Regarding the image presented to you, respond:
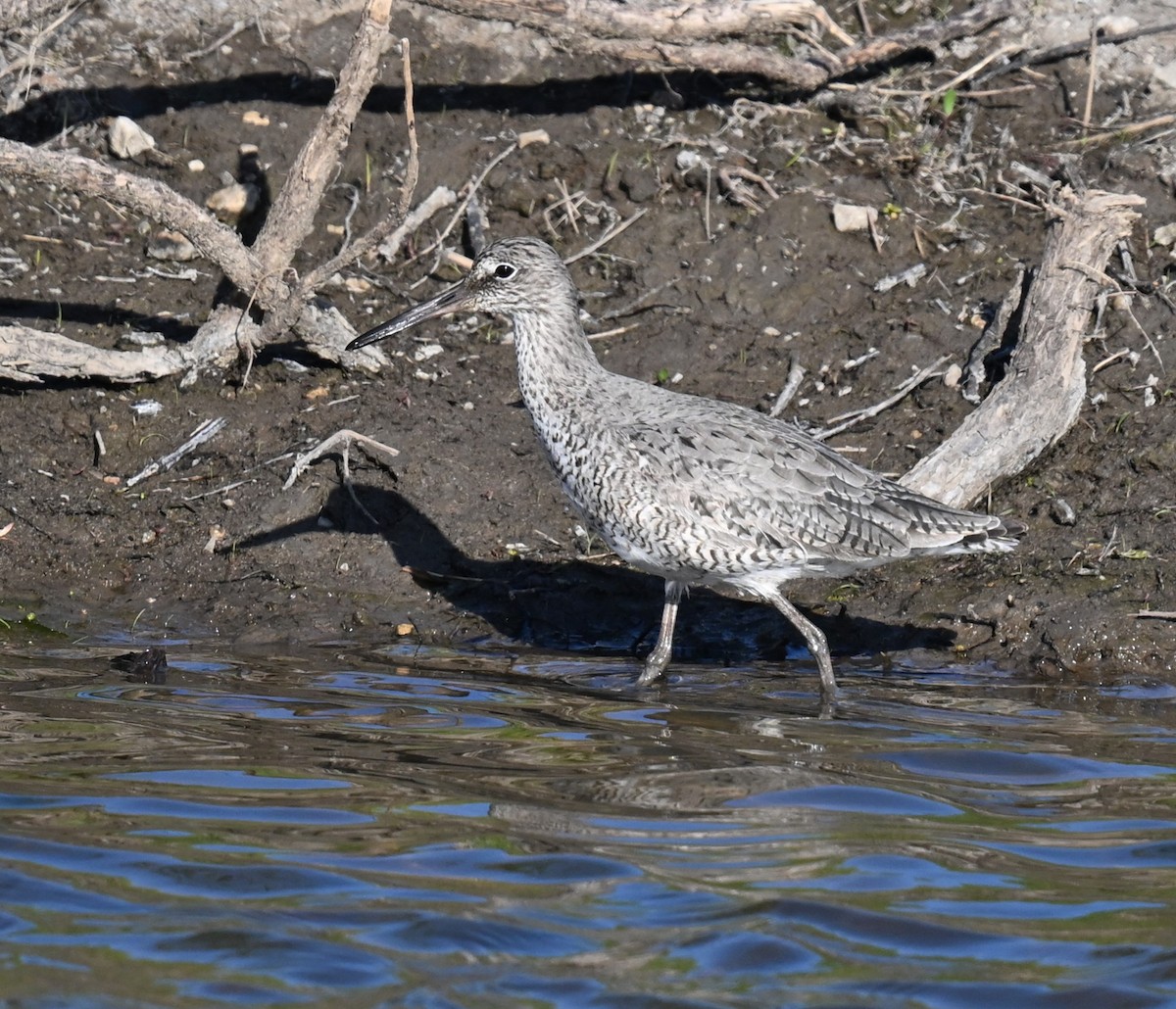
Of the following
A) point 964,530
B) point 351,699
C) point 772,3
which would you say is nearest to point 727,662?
point 964,530

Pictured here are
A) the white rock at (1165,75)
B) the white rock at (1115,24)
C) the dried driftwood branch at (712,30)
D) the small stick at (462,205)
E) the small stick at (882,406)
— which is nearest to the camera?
the small stick at (882,406)

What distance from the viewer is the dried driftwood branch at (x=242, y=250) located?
811cm

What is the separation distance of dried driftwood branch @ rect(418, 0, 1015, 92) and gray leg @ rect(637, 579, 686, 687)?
12.0ft

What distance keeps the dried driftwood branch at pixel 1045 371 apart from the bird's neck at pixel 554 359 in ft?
5.66

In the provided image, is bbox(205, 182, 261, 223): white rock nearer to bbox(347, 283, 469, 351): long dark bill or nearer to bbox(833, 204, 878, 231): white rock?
bbox(347, 283, 469, 351): long dark bill

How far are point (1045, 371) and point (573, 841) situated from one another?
4349 mm

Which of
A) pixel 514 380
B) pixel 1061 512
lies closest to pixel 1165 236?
pixel 1061 512

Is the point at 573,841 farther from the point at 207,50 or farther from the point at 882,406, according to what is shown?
the point at 207,50

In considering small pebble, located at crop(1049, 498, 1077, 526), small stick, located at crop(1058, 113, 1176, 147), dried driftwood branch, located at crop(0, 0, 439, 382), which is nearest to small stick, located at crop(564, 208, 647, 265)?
dried driftwood branch, located at crop(0, 0, 439, 382)

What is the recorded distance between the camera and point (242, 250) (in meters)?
8.49

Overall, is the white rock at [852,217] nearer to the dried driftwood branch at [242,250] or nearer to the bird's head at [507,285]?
the bird's head at [507,285]

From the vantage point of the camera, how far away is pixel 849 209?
9922mm

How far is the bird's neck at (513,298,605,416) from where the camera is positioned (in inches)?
294

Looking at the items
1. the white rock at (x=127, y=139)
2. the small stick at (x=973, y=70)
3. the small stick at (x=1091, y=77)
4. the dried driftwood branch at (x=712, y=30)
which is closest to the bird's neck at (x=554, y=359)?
the dried driftwood branch at (x=712, y=30)
